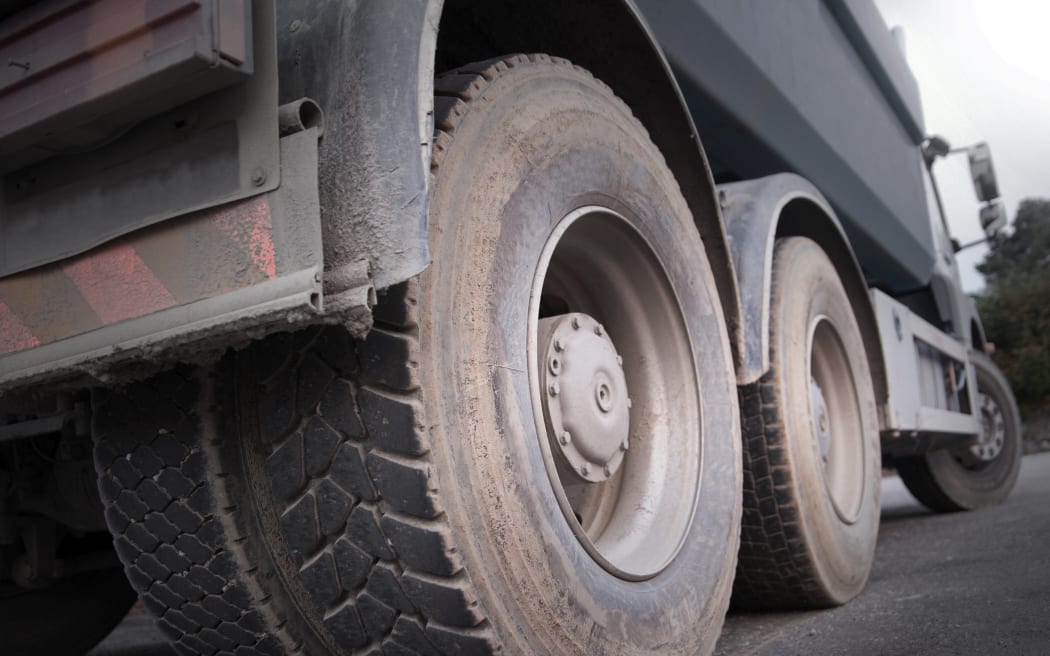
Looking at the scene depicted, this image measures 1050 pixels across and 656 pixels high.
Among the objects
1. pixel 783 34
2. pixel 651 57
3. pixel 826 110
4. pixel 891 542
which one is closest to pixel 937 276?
pixel 891 542

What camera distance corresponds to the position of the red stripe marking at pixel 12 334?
1.21 m

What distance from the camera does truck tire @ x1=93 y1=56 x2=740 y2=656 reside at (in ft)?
4.03

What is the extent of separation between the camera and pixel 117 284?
117 centimetres

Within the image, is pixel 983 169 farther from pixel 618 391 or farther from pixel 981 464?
pixel 618 391

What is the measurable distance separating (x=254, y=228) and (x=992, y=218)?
670 centimetres

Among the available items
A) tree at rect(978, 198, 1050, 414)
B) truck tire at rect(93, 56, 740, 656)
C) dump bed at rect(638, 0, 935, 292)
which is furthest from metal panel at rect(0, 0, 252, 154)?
tree at rect(978, 198, 1050, 414)

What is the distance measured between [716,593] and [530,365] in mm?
708

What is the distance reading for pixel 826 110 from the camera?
10.5 feet

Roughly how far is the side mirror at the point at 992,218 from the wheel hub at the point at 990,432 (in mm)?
1239

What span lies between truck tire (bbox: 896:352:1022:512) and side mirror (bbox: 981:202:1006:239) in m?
0.97

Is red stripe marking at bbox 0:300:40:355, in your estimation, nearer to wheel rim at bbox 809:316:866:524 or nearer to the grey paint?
the grey paint

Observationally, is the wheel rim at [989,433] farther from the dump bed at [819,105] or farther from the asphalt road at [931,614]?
the asphalt road at [931,614]

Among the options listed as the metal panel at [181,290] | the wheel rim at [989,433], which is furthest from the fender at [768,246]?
the wheel rim at [989,433]

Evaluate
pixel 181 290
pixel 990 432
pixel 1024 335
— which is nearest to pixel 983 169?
pixel 990 432
